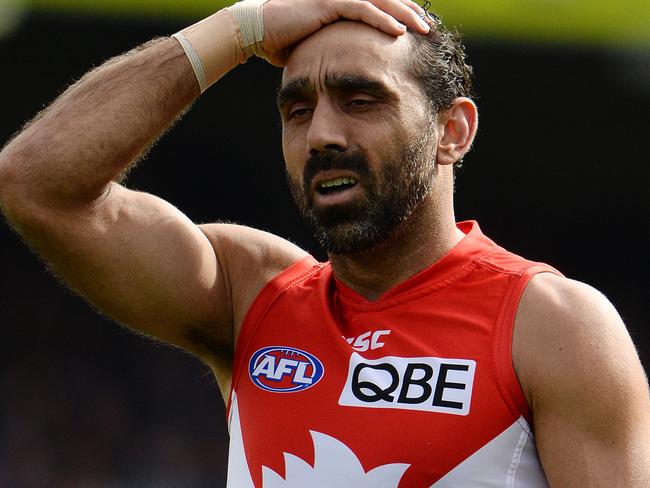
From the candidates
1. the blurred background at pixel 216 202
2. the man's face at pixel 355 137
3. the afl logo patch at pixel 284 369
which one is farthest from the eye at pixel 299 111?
the blurred background at pixel 216 202

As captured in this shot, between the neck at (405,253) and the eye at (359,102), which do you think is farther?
the neck at (405,253)

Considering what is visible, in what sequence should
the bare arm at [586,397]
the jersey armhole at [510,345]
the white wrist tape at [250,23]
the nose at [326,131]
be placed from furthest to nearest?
the white wrist tape at [250,23] < the nose at [326,131] < the jersey armhole at [510,345] < the bare arm at [586,397]

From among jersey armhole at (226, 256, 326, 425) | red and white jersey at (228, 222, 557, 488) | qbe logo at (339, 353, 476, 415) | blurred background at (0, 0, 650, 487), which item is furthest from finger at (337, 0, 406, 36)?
blurred background at (0, 0, 650, 487)

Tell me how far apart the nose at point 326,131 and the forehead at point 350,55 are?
8cm

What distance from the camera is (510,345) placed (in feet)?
8.77

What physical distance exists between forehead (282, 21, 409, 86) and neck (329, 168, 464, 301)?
1.19ft

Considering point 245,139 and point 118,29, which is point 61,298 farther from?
point 118,29

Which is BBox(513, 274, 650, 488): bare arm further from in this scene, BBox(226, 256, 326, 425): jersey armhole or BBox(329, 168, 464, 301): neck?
BBox(226, 256, 326, 425): jersey armhole

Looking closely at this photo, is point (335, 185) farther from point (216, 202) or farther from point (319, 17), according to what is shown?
point (216, 202)

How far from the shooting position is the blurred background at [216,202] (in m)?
8.91

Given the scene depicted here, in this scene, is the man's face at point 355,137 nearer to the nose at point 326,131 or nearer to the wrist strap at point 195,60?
the nose at point 326,131

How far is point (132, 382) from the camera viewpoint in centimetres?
1063

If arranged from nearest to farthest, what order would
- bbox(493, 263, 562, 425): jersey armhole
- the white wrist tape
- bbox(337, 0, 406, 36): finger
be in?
bbox(493, 263, 562, 425): jersey armhole, bbox(337, 0, 406, 36): finger, the white wrist tape

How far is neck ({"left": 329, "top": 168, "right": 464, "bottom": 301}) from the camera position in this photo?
3047mm
